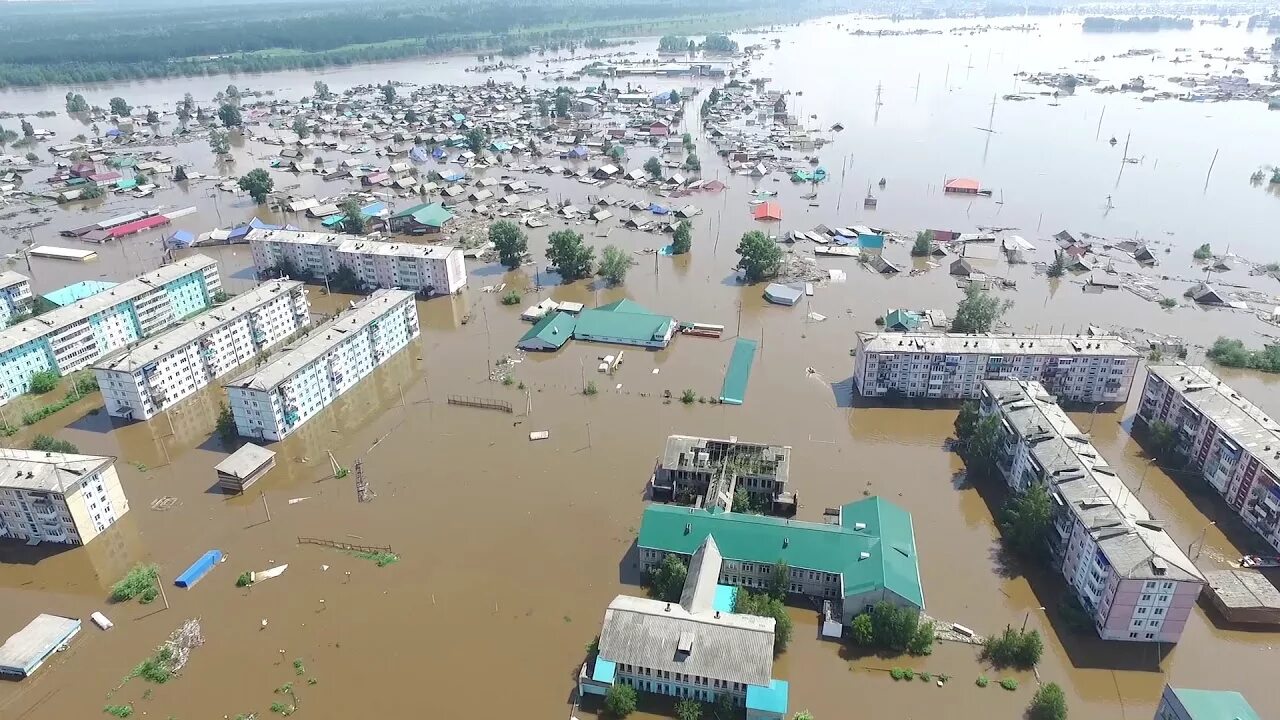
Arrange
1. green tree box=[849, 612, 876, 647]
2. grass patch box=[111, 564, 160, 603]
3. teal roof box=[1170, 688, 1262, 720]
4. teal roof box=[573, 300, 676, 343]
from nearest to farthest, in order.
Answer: teal roof box=[1170, 688, 1262, 720], green tree box=[849, 612, 876, 647], grass patch box=[111, 564, 160, 603], teal roof box=[573, 300, 676, 343]

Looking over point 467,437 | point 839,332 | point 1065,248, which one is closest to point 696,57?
point 1065,248

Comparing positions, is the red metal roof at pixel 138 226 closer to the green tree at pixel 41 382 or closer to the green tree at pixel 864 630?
the green tree at pixel 41 382

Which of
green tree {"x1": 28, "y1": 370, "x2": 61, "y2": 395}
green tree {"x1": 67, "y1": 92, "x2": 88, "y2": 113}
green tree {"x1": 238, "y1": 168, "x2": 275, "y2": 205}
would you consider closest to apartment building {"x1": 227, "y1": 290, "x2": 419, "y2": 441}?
green tree {"x1": 28, "y1": 370, "x2": 61, "y2": 395}

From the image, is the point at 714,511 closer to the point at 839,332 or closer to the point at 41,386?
the point at 839,332

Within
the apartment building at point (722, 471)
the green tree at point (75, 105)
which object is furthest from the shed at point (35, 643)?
the green tree at point (75, 105)

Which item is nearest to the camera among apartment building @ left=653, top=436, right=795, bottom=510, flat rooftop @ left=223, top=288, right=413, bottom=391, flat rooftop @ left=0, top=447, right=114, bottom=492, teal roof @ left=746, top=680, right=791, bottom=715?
teal roof @ left=746, top=680, right=791, bottom=715

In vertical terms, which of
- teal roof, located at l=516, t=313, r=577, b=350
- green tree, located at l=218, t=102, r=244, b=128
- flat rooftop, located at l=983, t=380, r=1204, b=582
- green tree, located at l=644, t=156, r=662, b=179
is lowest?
teal roof, located at l=516, t=313, r=577, b=350

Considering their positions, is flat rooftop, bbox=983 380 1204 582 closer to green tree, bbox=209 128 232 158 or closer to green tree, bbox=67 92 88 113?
green tree, bbox=209 128 232 158
